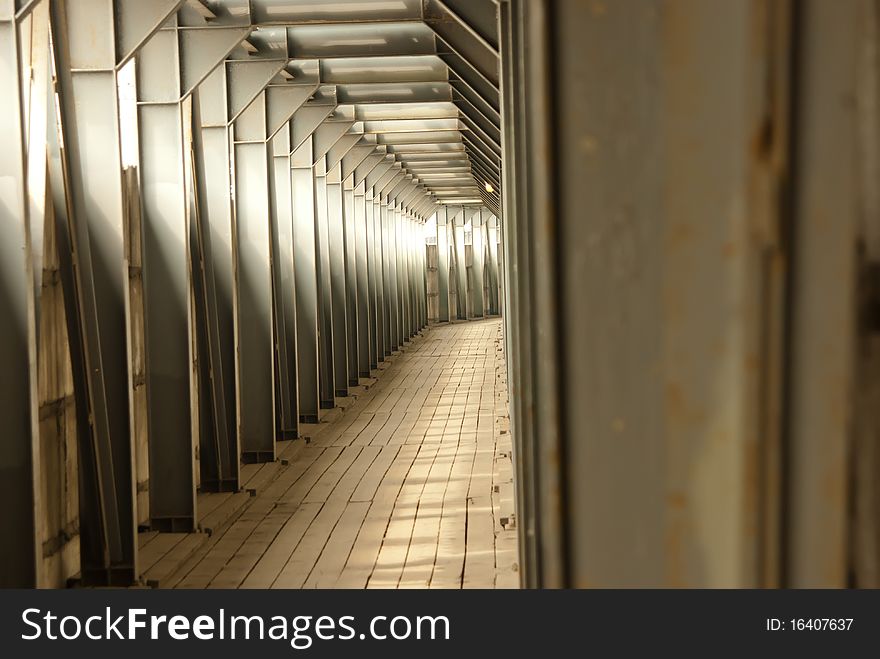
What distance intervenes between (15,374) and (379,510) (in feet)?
17.4

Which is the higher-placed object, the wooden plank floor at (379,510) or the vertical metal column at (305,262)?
the vertical metal column at (305,262)

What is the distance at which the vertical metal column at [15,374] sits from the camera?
5.49 metres

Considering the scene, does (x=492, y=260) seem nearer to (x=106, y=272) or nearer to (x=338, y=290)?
(x=338, y=290)

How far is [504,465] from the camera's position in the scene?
40.6ft

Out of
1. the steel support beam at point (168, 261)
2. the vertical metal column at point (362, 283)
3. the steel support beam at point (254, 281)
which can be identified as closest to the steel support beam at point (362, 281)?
the vertical metal column at point (362, 283)

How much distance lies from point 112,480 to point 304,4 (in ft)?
16.0

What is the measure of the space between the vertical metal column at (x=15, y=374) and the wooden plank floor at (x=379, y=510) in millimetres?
2327

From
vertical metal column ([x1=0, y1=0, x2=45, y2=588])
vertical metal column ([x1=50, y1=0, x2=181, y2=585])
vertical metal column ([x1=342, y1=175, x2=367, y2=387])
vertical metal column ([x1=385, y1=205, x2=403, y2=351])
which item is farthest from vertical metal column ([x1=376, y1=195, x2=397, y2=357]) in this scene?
vertical metal column ([x1=0, y1=0, x2=45, y2=588])

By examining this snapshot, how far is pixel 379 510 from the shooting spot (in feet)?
34.0

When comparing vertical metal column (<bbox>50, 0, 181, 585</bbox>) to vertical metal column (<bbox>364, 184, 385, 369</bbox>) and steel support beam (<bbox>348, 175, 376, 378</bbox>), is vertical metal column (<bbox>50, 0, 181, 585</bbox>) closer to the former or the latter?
steel support beam (<bbox>348, 175, 376, 378</bbox>)

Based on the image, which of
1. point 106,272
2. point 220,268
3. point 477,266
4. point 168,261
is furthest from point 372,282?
point 477,266

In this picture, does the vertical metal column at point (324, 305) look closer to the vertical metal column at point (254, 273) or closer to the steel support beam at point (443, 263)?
the vertical metal column at point (254, 273)

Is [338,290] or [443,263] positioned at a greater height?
[443,263]

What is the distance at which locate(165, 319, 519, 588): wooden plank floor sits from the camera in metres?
8.09
